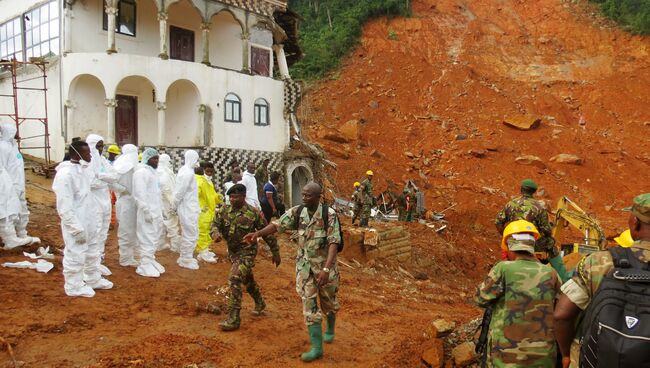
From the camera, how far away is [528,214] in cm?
643

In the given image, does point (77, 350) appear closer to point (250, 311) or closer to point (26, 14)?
point (250, 311)

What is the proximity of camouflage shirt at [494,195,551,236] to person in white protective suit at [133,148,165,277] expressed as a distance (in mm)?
4791

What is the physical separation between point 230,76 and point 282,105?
2.60m

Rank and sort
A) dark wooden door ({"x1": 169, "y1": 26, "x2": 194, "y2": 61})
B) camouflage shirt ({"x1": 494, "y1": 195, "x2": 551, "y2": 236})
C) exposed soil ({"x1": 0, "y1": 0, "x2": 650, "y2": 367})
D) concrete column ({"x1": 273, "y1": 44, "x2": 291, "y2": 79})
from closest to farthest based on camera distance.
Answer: exposed soil ({"x1": 0, "y1": 0, "x2": 650, "y2": 367}), camouflage shirt ({"x1": 494, "y1": 195, "x2": 551, "y2": 236}), dark wooden door ({"x1": 169, "y1": 26, "x2": 194, "y2": 61}), concrete column ({"x1": 273, "y1": 44, "x2": 291, "y2": 79})

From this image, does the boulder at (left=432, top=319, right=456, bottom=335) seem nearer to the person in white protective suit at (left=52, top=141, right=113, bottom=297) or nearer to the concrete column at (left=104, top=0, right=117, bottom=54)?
the person in white protective suit at (left=52, top=141, right=113, bottom=297)

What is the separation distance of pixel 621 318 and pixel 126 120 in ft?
56.2

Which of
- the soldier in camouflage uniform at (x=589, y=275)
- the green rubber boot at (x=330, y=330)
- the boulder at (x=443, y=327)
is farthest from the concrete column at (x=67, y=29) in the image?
the soldier in camouflage uniform at (x=589, y=275)

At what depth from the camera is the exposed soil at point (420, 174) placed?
538 cm

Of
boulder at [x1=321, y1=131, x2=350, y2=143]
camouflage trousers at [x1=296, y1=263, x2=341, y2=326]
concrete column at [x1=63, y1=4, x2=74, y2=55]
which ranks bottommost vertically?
camouflage trousers at [x1=296, y1=263, x2=341, y2=326]

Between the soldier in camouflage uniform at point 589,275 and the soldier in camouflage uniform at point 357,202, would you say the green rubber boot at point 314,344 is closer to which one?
the soldier in camouflage uniform at point 589,275

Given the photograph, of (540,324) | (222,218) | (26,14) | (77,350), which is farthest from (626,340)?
(26,14)

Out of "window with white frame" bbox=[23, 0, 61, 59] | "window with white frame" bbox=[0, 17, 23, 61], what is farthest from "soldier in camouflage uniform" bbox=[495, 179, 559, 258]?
"window with white frame" bbox=[0, 17, 23, 61]

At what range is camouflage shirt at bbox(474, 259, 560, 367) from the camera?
325 centimetres

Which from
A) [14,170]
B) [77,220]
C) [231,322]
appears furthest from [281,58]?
[231,322]
